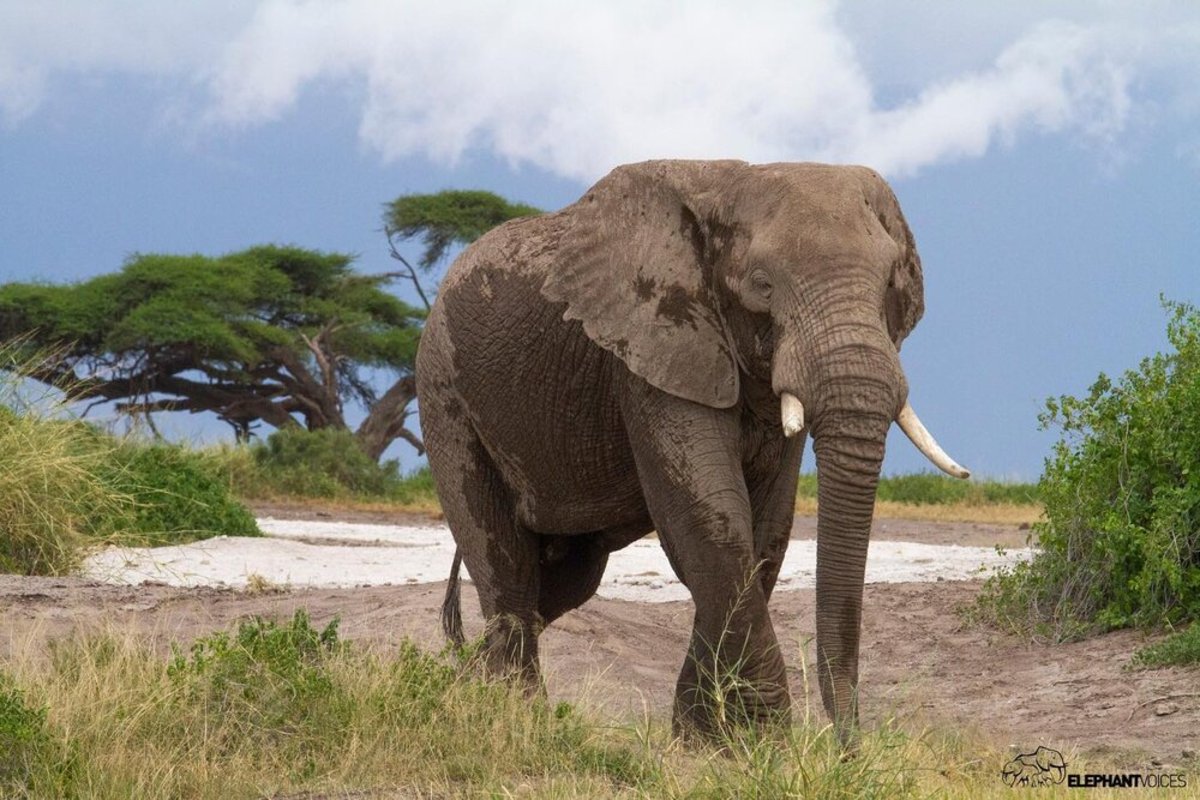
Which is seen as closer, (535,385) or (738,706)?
(738,706)

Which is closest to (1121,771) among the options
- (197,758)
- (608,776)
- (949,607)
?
(608,776)

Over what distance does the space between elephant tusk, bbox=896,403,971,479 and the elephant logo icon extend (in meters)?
1.24

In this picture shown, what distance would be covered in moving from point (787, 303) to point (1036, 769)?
6.90 ft

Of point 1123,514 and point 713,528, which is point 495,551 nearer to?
point 713,528

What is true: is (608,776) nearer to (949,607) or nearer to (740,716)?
(740,716)

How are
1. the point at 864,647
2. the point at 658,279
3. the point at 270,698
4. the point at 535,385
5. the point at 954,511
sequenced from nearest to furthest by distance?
the point at 658,279, the point at 270,698, the point at 535,385, the point at 864,647, the point at 954,511

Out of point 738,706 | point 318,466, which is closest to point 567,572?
point 738,706

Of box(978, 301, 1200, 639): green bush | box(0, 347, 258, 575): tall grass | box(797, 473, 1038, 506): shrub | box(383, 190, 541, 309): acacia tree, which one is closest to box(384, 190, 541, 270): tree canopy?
box(383, 190, 541, 309): acacia tree

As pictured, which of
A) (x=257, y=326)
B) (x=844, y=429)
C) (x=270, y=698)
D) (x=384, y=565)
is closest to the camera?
(x=844, y=429)

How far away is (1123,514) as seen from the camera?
9898mm

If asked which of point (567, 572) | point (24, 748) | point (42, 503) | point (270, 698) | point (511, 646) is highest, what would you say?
point (42, 503)

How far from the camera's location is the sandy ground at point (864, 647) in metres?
7.66

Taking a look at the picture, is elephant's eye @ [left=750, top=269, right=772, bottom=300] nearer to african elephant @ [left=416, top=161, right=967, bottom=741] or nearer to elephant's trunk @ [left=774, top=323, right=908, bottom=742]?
african elephant @ [left=416, top=161, right=967, bottom=741]

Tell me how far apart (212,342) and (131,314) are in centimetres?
209
